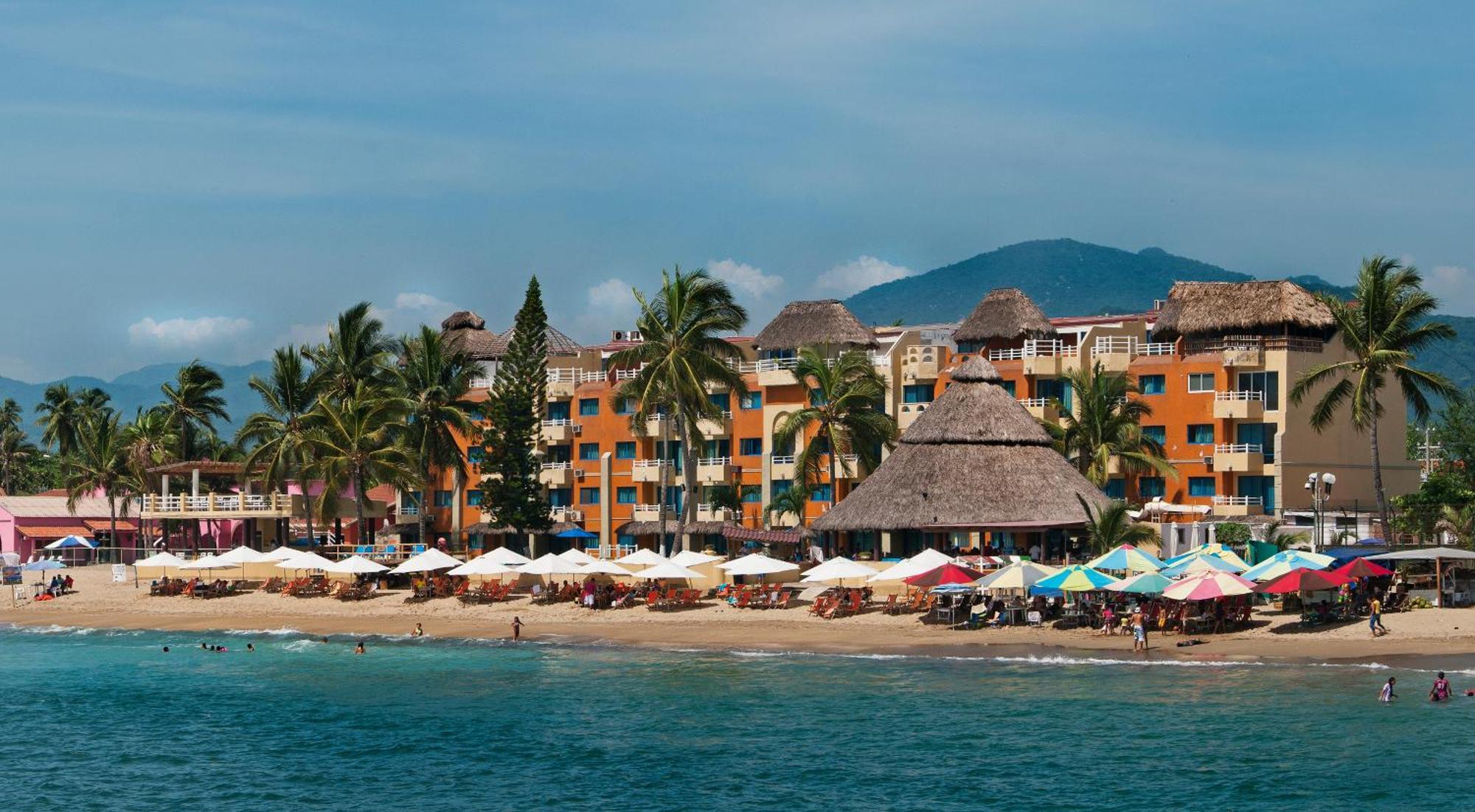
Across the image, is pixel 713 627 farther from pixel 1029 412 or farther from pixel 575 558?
pixel 1029 412

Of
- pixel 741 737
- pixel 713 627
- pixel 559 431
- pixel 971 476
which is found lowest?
pixel 741 737

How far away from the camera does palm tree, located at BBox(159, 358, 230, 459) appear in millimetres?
91812

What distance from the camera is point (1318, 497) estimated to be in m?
56.3

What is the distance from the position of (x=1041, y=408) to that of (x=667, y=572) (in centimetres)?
2147

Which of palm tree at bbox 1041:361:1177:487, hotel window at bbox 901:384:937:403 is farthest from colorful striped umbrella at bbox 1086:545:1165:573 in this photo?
hotel window at bbox 901:384:937:403

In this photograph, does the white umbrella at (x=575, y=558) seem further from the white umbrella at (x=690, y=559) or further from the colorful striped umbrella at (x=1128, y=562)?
the colorful striped umbrella at (x=1128, y=562)

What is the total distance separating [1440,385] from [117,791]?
145 ft

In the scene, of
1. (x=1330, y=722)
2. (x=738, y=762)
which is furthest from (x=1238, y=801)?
(x=738, y=762)

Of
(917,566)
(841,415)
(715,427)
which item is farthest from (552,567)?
(715,427)

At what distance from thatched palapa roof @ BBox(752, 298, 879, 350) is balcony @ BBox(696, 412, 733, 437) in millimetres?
3683

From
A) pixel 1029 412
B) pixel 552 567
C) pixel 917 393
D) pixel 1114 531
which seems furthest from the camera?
pixel 917 393

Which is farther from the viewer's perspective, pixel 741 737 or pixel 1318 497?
pixel 1318 497

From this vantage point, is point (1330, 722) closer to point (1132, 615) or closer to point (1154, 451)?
point (1132, 615)

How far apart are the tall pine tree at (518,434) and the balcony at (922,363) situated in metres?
17.1
